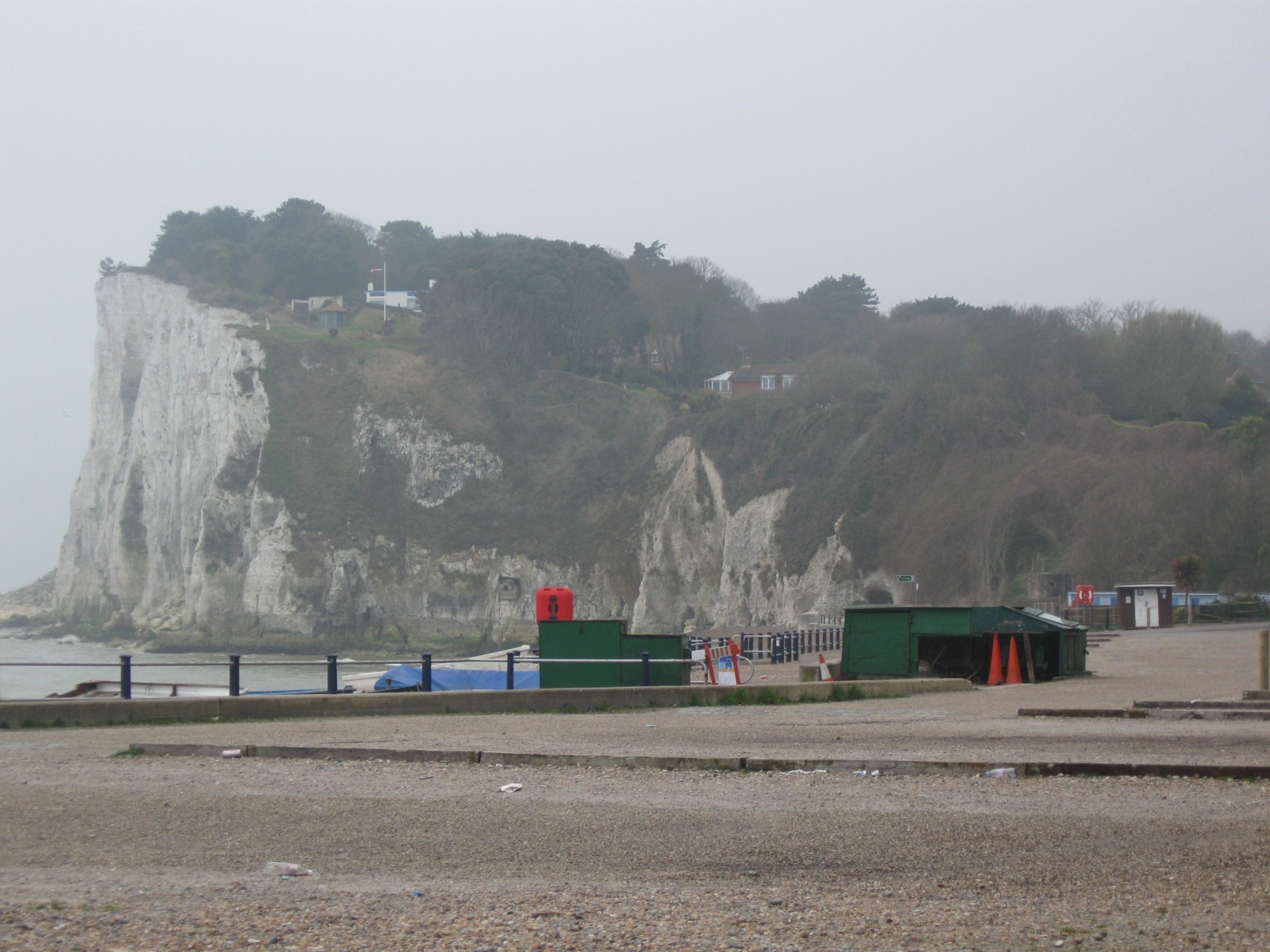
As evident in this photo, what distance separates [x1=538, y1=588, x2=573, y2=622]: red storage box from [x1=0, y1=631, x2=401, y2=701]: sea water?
7068mm

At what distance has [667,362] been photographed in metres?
123

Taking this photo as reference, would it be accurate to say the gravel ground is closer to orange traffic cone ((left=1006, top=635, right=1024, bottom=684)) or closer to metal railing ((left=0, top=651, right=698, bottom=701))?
metal railing ((left=0, top=651, right=698, bottom=701))

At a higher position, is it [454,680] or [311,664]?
[311,664]

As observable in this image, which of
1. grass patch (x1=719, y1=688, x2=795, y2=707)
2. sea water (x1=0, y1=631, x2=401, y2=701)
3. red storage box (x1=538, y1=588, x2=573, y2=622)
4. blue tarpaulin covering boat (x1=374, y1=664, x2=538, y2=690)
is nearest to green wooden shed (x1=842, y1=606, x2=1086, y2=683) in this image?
grass patch (x1=719, y1=688, x2=795, y2=707)

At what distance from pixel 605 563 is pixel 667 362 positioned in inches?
1341

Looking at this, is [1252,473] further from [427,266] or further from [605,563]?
[427,266]

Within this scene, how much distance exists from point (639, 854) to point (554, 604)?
67.8ft

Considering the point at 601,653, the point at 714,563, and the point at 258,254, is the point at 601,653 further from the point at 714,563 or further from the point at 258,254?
the point at 258,254

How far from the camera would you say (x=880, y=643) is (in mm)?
23391

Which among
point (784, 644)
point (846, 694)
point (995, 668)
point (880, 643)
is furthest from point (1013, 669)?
point (784, 644)

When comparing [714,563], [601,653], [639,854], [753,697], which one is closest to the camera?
[639,854]

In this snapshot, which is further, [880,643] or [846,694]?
[880,643]

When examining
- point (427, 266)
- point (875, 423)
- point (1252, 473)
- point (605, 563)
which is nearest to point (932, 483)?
point (875, 423)

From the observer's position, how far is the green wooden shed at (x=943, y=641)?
2311cm
